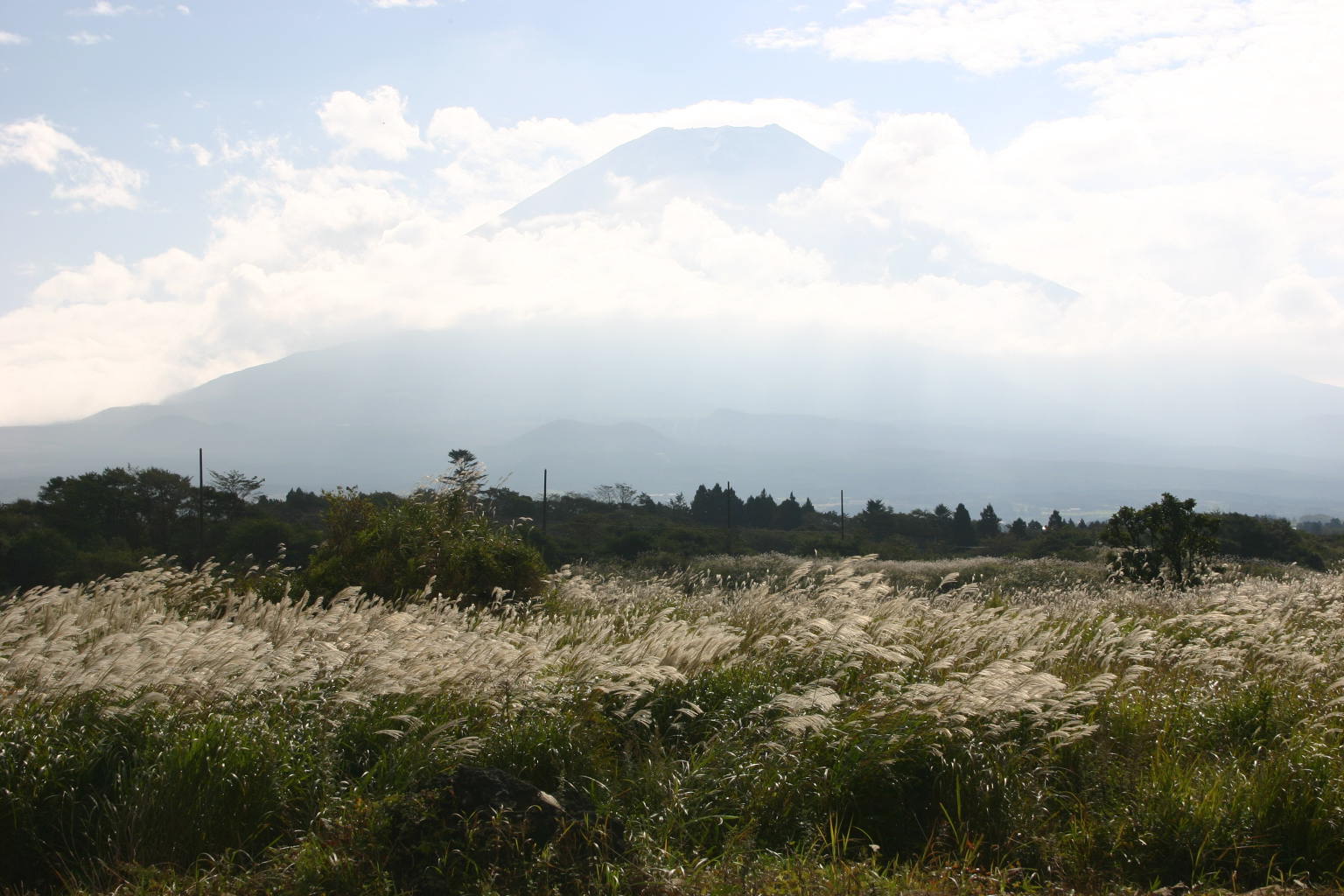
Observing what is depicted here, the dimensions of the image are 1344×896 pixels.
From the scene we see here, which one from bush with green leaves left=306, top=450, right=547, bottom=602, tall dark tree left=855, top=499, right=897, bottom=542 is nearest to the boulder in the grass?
bush with green leaves left=306, top=450, right=547, bottom=602

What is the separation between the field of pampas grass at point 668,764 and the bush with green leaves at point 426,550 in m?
5.92

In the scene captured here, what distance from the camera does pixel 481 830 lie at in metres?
3.79

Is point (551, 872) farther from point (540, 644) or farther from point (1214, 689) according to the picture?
point (1214, 689)

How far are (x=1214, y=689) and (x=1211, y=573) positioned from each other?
962cm

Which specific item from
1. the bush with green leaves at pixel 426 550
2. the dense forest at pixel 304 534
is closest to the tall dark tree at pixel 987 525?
the dense forest at pixel 304 534

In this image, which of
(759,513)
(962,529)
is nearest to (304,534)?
(759,513)

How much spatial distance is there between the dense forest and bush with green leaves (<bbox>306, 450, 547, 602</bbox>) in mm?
365

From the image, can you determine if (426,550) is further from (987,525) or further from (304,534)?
(987,525)

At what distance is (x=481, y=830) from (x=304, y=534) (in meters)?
29.5

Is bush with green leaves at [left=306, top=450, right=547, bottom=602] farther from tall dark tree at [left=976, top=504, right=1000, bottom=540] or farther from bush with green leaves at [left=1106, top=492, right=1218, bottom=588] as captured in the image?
tall dark tree at [left=976, top=504, right=1000, bottom=540]

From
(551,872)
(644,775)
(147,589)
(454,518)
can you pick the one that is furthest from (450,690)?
(454,518)

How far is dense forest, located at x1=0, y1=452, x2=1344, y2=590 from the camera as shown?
84.8 ft

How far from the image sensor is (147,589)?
9.80 meters

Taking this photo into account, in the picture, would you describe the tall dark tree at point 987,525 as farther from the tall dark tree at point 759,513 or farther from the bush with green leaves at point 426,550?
the bush with green leaves at point 426,550
